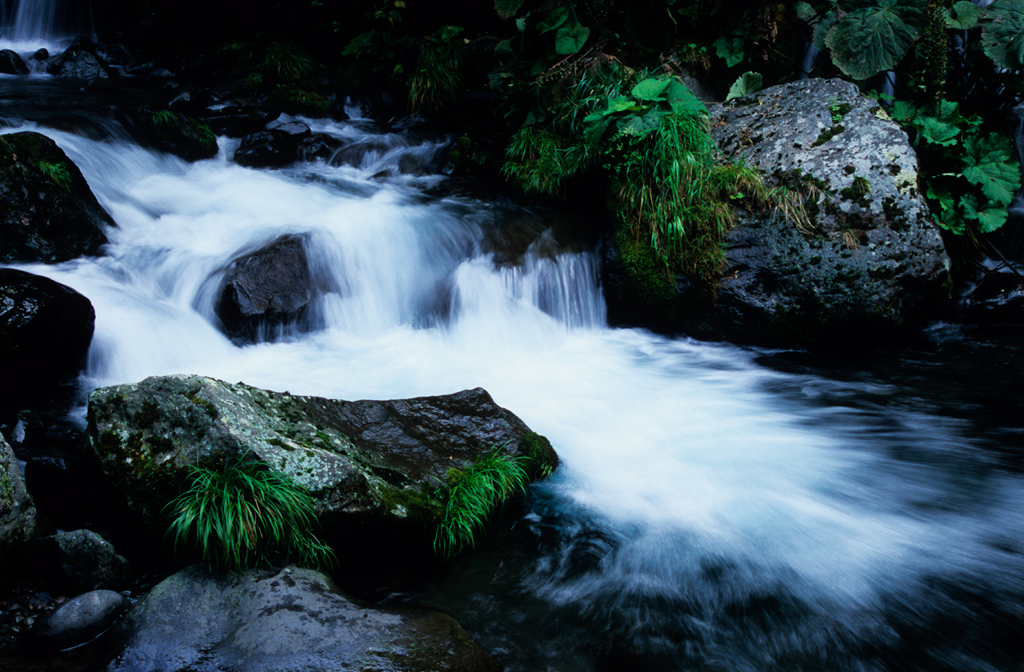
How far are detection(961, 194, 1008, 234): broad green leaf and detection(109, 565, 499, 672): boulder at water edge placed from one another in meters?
5.86

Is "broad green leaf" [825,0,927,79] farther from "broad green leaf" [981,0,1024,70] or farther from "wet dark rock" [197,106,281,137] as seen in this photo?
"wet dark rock" [197,106,281,137]

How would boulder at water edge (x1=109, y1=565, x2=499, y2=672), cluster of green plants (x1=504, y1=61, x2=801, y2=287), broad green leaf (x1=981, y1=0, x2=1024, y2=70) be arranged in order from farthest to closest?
broad green leaf (x1=981, y1=0, x2=1024, y2=70) < cluster of green plants (x1=504, y1=61, x2=801, y2=287) < boulder at water edge (x1=109, y1=565, x2=499, y2=672)

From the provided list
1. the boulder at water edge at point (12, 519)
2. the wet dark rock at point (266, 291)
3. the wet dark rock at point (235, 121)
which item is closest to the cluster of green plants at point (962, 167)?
the wet dark rock at point (266, 291)

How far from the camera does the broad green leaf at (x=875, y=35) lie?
534 centimetres

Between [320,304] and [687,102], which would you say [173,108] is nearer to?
[320,304]

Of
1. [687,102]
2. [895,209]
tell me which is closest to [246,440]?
[687,102]

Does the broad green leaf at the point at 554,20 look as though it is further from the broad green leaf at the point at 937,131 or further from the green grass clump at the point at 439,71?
the broad green leaf at the point at 937,131

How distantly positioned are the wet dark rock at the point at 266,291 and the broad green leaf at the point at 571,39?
11.3 feet

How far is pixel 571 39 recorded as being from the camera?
6367 millimetres

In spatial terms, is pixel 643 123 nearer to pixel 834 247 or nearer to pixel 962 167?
pixel 834 247

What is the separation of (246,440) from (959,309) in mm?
6246

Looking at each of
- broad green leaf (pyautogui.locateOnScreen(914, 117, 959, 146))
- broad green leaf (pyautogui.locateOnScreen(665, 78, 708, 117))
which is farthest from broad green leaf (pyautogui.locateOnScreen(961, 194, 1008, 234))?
broad green leaf (pyautogui.locateOnScreen(665, 78, 708, 117))

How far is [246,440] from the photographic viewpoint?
260 centimetres

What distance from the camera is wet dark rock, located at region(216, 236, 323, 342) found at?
193 inches
